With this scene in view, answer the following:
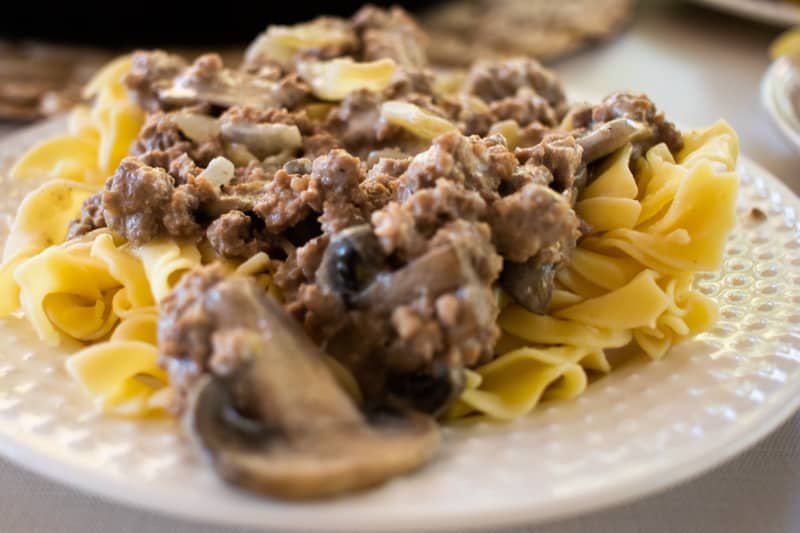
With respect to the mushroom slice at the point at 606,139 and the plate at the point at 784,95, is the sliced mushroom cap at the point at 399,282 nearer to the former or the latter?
the mushroom slice at the point at 606,139

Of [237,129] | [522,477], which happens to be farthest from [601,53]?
[522,477]

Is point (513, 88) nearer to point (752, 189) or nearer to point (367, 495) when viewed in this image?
point (752, 189)

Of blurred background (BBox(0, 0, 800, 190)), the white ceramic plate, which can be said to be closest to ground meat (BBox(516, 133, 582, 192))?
blurred background (BBox(0, 0, 800, 190))

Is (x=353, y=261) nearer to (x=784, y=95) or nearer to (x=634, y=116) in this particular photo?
(x=634, y=116)

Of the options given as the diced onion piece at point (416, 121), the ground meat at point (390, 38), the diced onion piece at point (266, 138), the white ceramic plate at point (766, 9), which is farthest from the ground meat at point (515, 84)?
the white ceramic plate at point (766, 9)

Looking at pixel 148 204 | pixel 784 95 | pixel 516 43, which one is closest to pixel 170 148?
pixel 148 204

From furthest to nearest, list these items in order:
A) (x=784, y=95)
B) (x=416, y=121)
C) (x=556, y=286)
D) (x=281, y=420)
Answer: (x=784, y=95)
(x=416, y=121)
(x=556, y=286)
(x=281, y=420)

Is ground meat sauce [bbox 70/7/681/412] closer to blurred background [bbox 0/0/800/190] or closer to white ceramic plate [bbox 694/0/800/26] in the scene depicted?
blurred background [bbox 0/0/800/190]

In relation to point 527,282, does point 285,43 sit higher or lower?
higher
